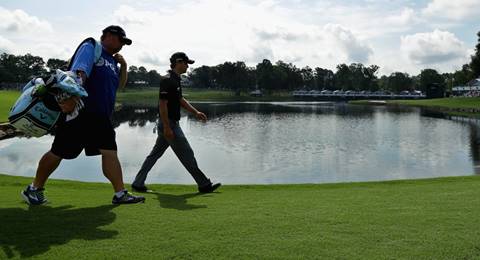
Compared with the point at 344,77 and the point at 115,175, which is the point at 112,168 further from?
the point at 344,77

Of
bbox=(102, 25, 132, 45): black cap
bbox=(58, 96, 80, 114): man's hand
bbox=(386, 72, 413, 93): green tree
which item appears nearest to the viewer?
bbox=(58, 96, 80, 114): man's hand

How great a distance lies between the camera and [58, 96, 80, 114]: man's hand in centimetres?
536

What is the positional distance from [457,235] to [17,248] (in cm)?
385

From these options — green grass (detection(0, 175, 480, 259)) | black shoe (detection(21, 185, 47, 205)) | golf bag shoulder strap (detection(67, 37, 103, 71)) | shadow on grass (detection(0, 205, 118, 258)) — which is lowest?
green grass (detection(0, 175, 480, 259))

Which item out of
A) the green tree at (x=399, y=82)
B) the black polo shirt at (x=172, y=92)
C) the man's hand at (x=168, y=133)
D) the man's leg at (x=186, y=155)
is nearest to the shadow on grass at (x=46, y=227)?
the man's hand at (x=168, y=133)

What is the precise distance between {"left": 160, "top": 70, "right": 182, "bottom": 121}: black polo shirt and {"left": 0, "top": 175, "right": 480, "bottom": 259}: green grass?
8.61 feet

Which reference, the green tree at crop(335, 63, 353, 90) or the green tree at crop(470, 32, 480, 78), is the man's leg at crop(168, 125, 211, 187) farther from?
the green tree at crop(335, 63, 353, 90)

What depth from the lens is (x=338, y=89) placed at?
19975 cm

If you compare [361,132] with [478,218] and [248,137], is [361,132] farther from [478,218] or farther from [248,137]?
[478,218]

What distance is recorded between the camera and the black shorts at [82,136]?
5.80 m

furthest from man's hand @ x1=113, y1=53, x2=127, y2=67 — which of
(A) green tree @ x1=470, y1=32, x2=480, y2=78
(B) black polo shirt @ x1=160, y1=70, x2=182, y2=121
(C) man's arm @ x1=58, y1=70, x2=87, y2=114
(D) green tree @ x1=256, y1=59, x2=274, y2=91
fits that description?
(D) green tree @ x1=256, y1=59, x2=274, y2=91

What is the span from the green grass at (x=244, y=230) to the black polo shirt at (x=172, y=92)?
8.61 ft

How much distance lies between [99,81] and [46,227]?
6.95ft

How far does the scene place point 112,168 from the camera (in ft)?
19.7
